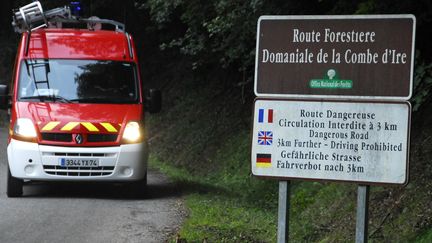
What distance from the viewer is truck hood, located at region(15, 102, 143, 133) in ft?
39.3

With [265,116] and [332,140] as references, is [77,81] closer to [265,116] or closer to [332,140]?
[265,116]

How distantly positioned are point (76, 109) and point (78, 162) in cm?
94

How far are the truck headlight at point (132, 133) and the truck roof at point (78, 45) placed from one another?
1561 mm

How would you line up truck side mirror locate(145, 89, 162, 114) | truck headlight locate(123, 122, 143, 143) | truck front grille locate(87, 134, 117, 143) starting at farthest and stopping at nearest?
truck side mirror locate(145, 89, 162, 114)
truck headlight locate(123, 122, 143, 143)
truck front grille locate(87, 134, 117, 143)

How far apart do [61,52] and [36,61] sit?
1.53 ft

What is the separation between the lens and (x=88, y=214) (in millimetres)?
10625

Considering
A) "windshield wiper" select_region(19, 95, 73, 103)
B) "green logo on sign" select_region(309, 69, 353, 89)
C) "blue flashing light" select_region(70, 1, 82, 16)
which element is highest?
"blue flashing light" select_region(70, 1, 82, 16)

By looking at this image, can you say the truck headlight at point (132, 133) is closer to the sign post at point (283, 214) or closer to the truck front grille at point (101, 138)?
the truck front grille at point (101, 138)

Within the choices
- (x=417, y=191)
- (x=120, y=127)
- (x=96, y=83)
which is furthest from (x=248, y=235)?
(x=96, y=83)

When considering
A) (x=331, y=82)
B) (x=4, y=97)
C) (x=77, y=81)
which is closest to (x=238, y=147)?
(x=77, y=81)

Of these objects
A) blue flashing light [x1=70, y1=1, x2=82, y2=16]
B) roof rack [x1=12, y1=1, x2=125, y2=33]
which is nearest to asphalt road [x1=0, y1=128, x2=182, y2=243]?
roof rack [x1=12, y1=1, x2=125, y2=33]

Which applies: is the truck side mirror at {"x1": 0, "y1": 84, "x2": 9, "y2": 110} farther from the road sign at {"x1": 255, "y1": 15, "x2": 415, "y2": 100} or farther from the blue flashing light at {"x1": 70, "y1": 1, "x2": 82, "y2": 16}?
Answer: the road sign at {"x1": 255, "y1": 15, "x2": 415, "y2": 100}

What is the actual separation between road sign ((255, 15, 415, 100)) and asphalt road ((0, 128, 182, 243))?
13.6ft

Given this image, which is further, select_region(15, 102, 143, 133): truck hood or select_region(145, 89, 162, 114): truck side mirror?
select_region(145, 89, 162, 114): truck side mirror
